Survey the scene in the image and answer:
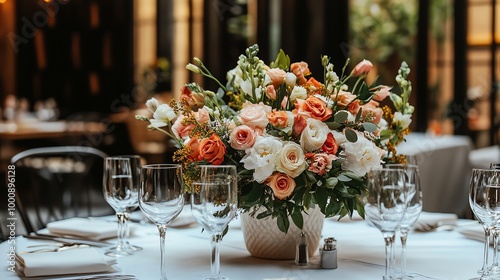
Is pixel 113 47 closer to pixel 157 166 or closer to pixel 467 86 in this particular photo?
pixel 467 86

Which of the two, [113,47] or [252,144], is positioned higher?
[113,47]

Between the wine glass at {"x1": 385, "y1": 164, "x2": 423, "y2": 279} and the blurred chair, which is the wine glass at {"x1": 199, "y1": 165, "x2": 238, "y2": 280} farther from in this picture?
the blurred chair

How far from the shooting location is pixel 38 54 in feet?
29.0

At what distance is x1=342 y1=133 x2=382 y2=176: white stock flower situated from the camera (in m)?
1.71

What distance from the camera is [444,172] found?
4.92 meters

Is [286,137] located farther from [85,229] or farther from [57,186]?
[57,186]

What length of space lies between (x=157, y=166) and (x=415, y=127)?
5460 millimetres

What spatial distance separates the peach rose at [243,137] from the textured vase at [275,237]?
0.22 metres

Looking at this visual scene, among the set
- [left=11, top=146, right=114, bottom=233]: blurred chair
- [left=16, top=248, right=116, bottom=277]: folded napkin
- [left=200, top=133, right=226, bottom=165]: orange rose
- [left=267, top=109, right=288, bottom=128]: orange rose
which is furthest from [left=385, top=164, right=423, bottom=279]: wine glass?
[left=11, top=146, right=114, bottom=233]: blurred chair

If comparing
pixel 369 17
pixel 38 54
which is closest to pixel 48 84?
pixel 38 54

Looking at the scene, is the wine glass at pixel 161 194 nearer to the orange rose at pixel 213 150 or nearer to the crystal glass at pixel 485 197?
the orange rose at pixel 213 150

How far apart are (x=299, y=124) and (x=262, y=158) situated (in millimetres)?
128

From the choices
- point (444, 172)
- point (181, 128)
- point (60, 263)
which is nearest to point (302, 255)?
point (181, 128)

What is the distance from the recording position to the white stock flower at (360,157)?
1.71 metres
